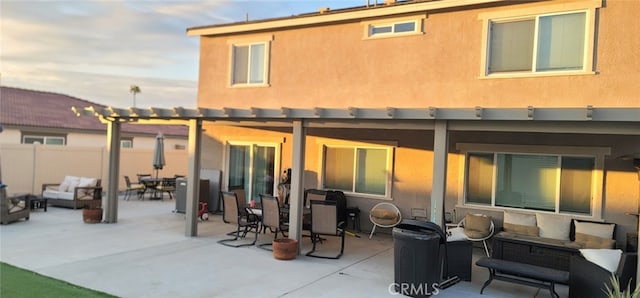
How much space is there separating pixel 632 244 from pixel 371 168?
5.72 metres

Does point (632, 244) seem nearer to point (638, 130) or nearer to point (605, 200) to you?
point (605, 200)

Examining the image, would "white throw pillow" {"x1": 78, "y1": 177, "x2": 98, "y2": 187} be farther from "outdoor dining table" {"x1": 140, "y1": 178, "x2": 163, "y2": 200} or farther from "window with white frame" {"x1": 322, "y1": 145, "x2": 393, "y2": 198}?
"window with white frame" {"x1": 322, "y1": 145, "x2": 393, "y2": 198}

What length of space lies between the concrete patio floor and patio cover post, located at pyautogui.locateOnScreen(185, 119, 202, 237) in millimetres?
287

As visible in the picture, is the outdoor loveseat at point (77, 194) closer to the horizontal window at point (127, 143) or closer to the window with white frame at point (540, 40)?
the horizontal window at point (127, 143)

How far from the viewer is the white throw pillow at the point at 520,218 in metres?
8.88

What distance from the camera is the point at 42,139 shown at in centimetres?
2078

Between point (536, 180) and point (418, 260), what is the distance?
15.3 ft

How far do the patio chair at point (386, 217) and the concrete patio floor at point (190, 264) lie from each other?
34 centimetres

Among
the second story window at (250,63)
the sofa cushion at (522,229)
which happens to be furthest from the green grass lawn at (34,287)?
the sofa cushion at (522,229)

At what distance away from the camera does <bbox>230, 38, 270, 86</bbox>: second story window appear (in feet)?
39.3

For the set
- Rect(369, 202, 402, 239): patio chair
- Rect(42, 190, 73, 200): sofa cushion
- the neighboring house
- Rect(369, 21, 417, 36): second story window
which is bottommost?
Rect(42, 190, 73, 200): sofa cushion

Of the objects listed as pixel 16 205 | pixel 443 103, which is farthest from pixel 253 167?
pixel 443 103

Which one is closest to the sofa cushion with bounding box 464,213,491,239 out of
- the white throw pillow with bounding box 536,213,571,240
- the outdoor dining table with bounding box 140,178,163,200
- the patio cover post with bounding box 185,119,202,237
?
the white throw pillow with bounding box 536,213,571,240

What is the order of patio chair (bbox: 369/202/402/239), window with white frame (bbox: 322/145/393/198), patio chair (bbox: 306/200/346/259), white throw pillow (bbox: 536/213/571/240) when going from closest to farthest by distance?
patio chair (bbox: 306/200/346/259) → white throw pillow (bbox: 536/213/571/240) → patio chair (bbox: 369/202/402/239) → window with white frame (bbox: 322/145/393/198)
